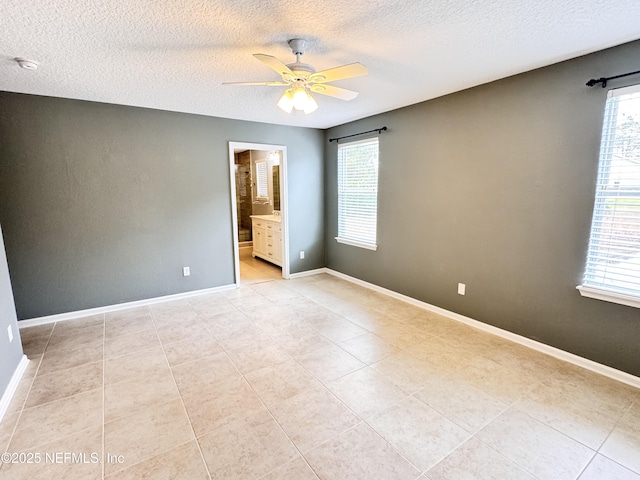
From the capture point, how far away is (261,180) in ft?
23.5

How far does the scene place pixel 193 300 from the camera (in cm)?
409

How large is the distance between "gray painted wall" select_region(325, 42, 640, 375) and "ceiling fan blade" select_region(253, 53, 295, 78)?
80.3 inches

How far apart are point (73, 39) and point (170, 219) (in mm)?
2272

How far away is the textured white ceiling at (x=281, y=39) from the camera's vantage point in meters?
1.70

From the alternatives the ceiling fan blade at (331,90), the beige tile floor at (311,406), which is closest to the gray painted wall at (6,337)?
the beige tile floor at (311,406)

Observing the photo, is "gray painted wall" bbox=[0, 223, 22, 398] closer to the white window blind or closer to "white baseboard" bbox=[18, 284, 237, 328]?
"white baseboard" bbox=[18, 284, 237, 328]

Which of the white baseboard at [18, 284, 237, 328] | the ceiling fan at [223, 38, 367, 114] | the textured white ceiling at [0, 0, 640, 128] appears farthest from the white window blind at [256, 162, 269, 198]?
the ceiling fan at [223, 38, 367, 114]

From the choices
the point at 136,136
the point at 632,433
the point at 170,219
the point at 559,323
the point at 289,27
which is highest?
the point at 289,27

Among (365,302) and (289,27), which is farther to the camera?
(365,302)

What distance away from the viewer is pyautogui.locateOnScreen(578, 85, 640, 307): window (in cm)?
217

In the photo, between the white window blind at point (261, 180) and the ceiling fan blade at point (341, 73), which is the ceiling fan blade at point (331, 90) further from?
the white window blind at point (261, 180)

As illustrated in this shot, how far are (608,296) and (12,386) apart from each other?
14.7ft

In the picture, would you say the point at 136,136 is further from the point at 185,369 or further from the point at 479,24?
the point at 479,24

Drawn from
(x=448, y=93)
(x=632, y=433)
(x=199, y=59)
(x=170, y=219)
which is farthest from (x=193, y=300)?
(x=632, y=433)
